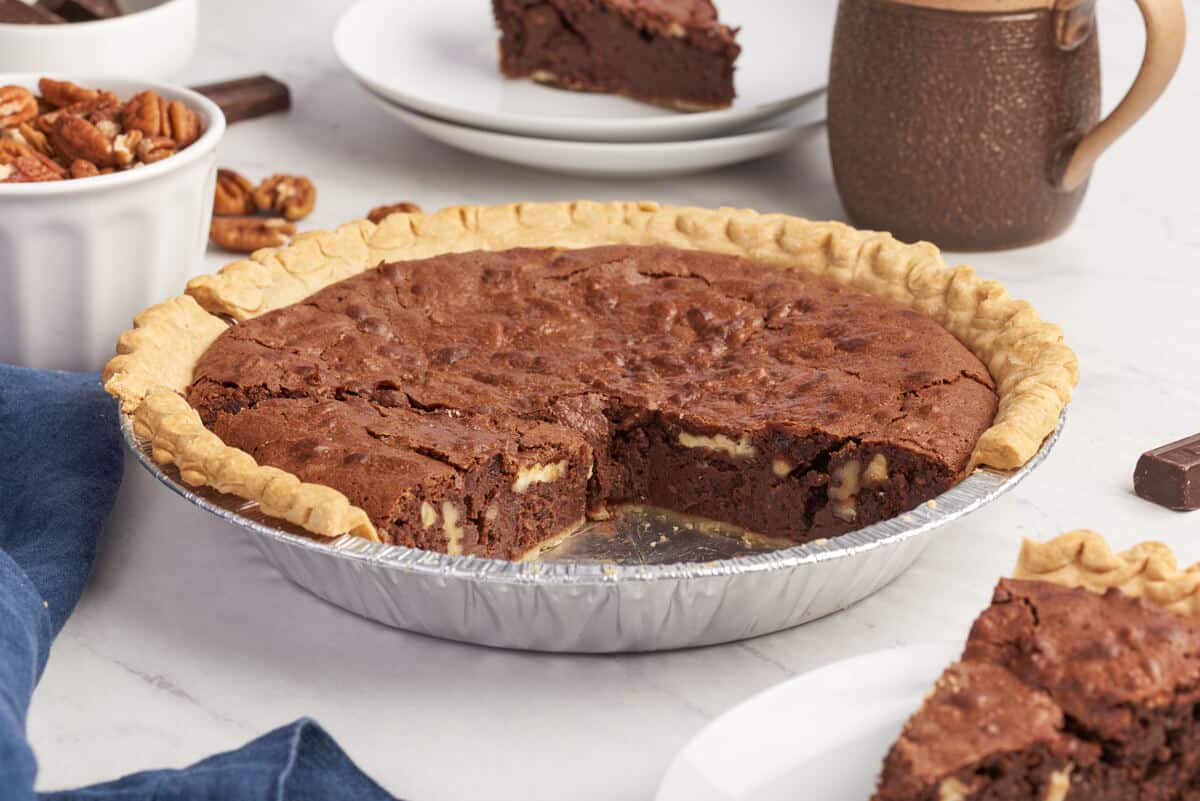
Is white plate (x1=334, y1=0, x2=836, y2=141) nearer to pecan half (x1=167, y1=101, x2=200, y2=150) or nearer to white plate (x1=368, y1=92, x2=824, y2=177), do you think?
white plate (x1=368, y1=92, x2=824, y2=177)

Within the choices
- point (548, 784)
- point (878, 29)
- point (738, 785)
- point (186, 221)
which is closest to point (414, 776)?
point (548, 784)

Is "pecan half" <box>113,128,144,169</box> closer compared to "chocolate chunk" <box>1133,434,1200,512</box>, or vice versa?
"chocolate chunk" <box>1133,434,1200,512</box>

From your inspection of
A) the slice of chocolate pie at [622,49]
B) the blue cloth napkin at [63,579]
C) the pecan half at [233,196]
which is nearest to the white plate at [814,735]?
the blue cloth napkin at [63,579]

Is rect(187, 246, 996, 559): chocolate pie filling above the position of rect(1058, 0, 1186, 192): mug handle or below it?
below

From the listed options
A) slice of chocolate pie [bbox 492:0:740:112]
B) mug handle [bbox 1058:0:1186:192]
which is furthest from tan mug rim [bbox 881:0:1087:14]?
slice of chocolate pie [bbox 492:0:740:112]

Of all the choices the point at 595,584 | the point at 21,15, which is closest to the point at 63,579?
the point at 595,584

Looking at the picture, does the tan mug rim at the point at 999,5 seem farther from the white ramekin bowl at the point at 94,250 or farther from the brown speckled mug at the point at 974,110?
the white ramekin bowl at the point at 94,250

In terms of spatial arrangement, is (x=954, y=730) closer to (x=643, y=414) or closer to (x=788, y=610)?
(x=788, y=610)
